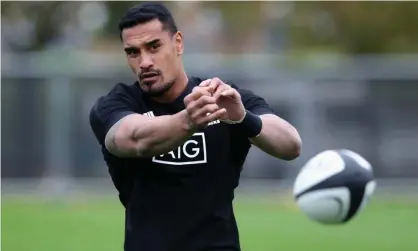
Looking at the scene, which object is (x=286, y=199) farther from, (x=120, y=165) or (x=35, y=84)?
(x=120, y=165)

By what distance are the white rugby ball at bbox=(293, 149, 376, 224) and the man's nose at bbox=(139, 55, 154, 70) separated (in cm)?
111

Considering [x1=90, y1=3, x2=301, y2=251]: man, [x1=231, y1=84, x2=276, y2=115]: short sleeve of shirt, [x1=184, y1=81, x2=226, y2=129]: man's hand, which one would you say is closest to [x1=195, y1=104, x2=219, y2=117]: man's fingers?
[x1=184, y1=81, x2=226, y2=129]: man's hand

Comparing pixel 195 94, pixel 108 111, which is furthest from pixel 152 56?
pixel 195 94

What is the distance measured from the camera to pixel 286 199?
68.1 ft

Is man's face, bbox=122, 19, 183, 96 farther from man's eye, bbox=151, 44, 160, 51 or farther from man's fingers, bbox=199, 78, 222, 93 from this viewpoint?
man's fingers, bbox=199, 78, 222, 93

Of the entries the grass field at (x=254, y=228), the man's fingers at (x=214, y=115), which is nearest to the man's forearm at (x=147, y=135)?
the man's fingers at (x=214, y=115)

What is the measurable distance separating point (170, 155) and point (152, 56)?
57 cm

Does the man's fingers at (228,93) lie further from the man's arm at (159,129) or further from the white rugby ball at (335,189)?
the white rugby ball at (335,189)

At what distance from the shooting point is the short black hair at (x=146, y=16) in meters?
6.09

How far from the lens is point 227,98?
18.7 ft

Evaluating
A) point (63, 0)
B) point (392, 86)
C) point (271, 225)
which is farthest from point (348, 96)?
point (63, 0)

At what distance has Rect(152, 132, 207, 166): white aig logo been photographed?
19.6 feet

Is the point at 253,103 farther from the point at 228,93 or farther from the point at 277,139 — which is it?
the point at 228,93

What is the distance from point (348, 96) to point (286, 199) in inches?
119
